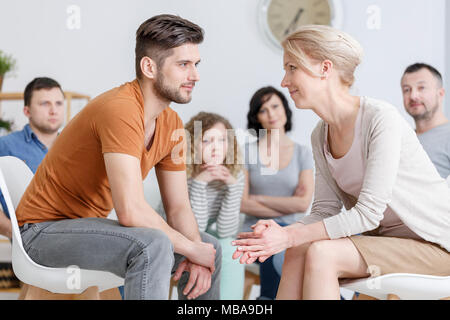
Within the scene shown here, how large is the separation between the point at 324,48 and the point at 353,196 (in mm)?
372

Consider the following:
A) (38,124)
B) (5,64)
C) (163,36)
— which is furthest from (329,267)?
(5,64)

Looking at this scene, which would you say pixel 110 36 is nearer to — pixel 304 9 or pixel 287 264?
pixel 304 9

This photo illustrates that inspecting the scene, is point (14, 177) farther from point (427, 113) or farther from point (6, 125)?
point (427, 113)

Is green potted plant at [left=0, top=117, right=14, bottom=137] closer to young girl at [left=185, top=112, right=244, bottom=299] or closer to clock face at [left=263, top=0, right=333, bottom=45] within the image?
young girl at [left=185, top=112, right=244, bottom=299]

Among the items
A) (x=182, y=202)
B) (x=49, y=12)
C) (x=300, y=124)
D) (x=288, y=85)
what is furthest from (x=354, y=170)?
(x=49, y=12)

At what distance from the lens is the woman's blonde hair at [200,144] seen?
1.93 metres

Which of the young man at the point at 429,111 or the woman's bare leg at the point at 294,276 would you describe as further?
the young man at the point at 429,111

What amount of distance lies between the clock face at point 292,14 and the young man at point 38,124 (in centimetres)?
122

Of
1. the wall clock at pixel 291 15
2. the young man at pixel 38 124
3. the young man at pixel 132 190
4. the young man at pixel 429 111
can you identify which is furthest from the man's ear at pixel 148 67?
the wall clock at pixel 291 15

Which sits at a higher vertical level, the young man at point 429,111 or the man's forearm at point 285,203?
the young man at point 429,111

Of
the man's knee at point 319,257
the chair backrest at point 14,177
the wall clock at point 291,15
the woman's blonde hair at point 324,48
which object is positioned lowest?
the man's knee at point 319,257

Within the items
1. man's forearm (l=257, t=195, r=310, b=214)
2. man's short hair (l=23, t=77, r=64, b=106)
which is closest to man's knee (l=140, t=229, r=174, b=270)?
man's forearm (l=257, t=195, r=310, b=214)

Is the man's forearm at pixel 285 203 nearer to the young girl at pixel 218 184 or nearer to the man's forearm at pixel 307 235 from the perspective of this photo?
the young girl at pixel 218 184

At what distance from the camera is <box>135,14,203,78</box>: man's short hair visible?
1215 millimetres
